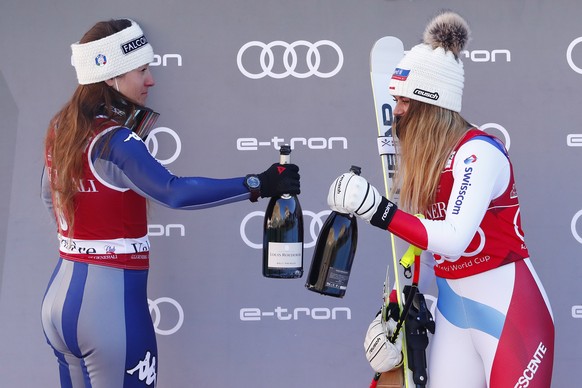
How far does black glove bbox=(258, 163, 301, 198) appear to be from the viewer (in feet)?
9.96

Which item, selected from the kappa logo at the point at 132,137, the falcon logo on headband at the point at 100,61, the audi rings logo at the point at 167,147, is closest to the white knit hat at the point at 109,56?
the falcon logo on headband at the point at 100,61

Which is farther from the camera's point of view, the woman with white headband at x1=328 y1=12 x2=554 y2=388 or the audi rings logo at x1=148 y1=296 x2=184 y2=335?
the audi rings logo at x1=148 y1=296 x2=184 y2=335

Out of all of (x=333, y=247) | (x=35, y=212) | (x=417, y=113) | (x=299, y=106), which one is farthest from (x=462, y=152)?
(x=35, y=212)

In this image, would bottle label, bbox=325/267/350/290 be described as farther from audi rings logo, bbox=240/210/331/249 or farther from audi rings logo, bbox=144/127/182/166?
audi rings logo, bbox=144/127/182/166

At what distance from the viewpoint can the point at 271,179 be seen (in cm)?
305

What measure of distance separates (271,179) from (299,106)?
172 cm

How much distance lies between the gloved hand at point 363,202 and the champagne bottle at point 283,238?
362mm

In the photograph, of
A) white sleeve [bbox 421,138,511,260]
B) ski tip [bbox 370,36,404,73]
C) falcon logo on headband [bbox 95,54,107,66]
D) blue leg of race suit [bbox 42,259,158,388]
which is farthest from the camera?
ski tip [bbox 370,36,404,73]

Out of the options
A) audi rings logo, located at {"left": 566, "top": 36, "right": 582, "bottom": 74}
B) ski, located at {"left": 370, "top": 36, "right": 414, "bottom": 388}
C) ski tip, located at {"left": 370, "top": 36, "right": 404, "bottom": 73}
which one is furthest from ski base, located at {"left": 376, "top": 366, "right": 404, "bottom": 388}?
audi rings logo, located at {"left": 566, "top": 36, "right": 582, "bottom": 74}

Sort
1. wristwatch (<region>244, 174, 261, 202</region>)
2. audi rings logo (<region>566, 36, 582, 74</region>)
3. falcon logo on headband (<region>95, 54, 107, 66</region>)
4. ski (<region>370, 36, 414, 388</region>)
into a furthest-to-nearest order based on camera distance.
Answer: audi rings logo (<region>566, 36, 582, 74</region>) < ski (<region>370, 36, 414, 388</region>) < falcon logo on headband (<region>95, 54, 107, 66</region>) < wristwatch (<region>244, 174, 261, 202</region>)

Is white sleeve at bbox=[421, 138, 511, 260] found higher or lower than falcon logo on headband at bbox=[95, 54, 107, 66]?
lower

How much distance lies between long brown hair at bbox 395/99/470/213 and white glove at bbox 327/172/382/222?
0.96 ft

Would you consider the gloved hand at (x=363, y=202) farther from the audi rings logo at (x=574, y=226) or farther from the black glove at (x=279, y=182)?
the audi rings logo at (x=574, y=226)

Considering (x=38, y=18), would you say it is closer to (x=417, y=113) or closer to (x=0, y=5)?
(x=0, y=5)
